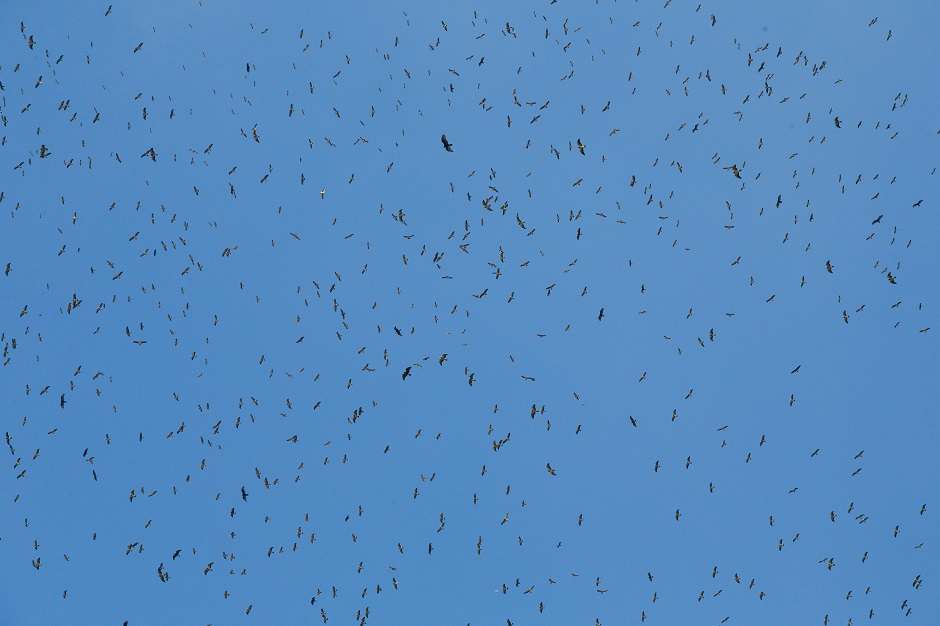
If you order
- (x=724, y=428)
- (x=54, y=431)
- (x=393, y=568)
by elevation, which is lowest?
(x=393, y=568)

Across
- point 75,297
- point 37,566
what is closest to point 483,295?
point 75,297

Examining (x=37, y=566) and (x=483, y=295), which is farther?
(x=483, y=295)

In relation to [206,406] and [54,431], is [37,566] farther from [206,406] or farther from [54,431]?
[206,406]

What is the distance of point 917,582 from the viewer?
26.5 meters

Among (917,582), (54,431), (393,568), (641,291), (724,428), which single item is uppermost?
(641,291)

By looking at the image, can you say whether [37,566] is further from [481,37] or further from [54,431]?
[481,37]

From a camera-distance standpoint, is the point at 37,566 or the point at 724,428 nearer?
the point at 37,566

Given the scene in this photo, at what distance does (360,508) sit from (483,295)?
878 cm

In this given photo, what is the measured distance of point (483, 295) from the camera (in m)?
27.5

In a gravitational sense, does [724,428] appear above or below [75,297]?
below

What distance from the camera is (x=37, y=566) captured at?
24.8m

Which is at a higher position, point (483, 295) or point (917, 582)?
point (483, 295)

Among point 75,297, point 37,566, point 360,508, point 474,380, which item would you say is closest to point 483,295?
point 474,380

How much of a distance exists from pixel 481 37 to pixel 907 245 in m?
17.5
